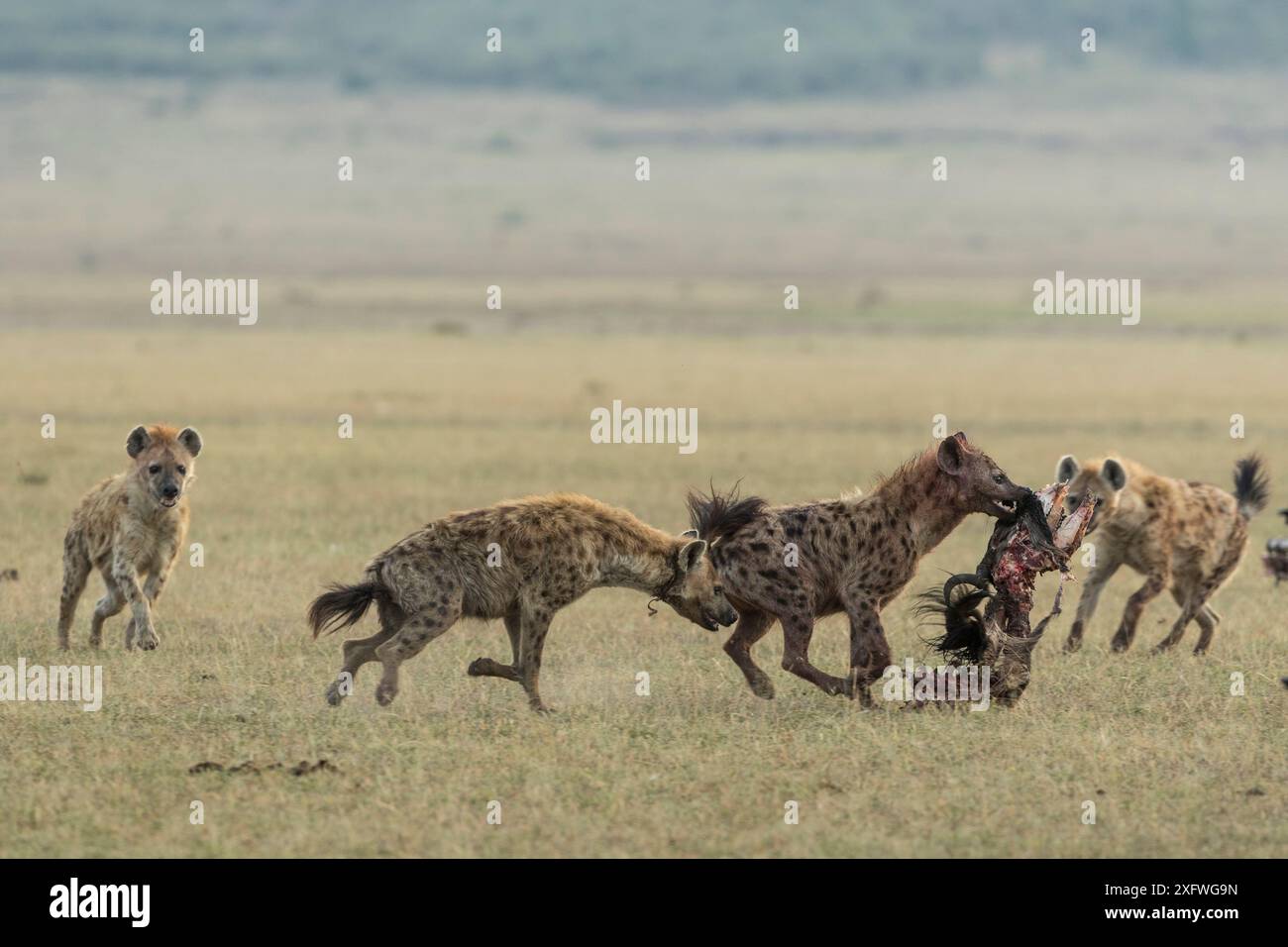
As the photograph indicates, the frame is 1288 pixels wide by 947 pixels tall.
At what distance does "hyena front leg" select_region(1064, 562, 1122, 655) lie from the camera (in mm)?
11008

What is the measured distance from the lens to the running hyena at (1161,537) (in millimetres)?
11016

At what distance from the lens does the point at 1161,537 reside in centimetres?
1117

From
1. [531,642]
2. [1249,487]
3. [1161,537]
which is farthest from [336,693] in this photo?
[1249,487]

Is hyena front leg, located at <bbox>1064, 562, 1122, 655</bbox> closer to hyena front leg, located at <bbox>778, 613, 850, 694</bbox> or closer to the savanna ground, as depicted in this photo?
the savanna ground

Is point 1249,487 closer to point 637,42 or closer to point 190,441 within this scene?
point 190,441

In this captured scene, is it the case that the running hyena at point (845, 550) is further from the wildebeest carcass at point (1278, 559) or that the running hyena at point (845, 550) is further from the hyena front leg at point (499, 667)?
the wildebeest carcass at point (1278, 559)

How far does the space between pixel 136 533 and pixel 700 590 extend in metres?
3.17

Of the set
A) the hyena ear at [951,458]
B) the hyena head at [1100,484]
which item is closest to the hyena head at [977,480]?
the hyena ear at [951,458]

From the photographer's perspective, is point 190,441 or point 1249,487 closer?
point 190,441

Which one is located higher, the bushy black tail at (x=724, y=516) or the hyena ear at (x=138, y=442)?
the hyena ear at (x=138, y=442)

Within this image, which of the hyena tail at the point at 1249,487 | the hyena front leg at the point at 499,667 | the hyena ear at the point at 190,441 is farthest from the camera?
the hyena tail at the point at 1249,487

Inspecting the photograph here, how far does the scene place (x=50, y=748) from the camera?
8055 mm

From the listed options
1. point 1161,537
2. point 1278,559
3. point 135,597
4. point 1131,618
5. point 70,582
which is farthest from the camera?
point 1278,559

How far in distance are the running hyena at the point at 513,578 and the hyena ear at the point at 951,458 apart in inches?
47.6
